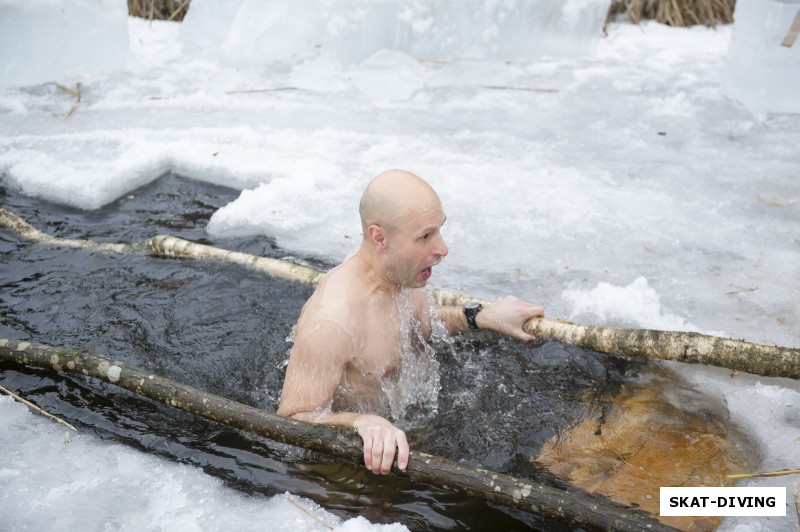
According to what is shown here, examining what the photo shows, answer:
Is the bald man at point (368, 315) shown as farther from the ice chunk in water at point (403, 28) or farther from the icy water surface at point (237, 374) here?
the ice chunk in water at point (403, 28)

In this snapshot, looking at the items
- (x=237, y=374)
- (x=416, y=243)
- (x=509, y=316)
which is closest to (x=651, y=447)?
(x=509, y=316)

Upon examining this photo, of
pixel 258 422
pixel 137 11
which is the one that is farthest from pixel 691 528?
pixel 137 11

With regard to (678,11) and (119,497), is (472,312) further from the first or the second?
(678,11)

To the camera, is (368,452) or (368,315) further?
(368,315)

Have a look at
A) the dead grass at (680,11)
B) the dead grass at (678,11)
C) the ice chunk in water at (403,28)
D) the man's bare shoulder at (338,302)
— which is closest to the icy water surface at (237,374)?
the man's bare shoulder at (338,302)

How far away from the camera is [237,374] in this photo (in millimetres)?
4023

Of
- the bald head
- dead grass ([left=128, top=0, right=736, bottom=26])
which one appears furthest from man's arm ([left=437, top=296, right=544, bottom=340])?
dead grass ([left=128, top=0, right=736, bottom=26])

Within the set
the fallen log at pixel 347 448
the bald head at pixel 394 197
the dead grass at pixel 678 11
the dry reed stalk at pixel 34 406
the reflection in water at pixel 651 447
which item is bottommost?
the dry reed stalk at pixel 34 406

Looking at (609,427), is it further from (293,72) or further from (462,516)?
(293,72)

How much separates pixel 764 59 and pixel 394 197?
15.8 feet

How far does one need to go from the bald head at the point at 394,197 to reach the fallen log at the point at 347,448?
82 cm

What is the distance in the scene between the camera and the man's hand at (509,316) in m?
3.66

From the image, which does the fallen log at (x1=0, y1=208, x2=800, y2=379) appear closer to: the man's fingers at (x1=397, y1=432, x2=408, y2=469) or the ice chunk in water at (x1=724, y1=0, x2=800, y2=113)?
the man's fingers at (x1=397, y1=432, x2=408, y2=469)

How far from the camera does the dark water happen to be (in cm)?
323
